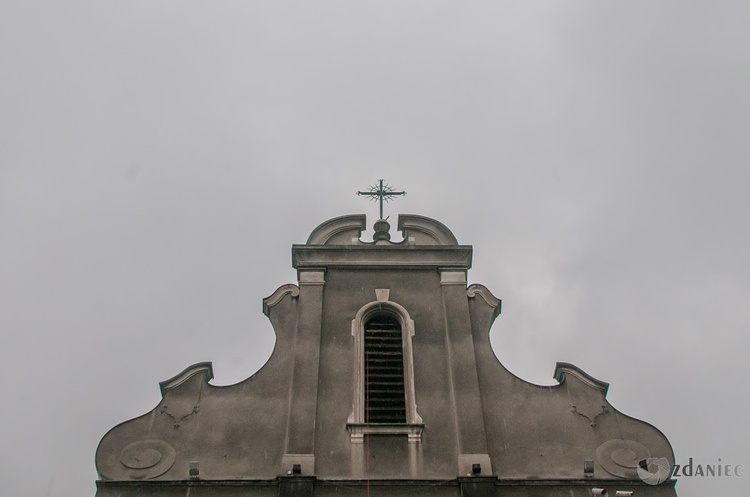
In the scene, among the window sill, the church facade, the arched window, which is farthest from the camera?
the arched window

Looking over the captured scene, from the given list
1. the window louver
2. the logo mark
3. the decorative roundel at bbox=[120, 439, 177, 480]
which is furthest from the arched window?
the logo mark

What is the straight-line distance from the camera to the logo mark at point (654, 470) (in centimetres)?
1509

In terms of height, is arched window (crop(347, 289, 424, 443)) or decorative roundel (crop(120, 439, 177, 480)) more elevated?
arched window (crop(347, 289, 424, 443))

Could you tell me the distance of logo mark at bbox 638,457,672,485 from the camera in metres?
15.1

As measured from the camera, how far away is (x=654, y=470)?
15266 mm

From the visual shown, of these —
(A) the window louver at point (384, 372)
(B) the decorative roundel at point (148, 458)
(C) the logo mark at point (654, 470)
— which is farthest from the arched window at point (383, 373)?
(C) the logo mark at point (654, 470)

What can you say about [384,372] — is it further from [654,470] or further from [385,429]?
[654,470]

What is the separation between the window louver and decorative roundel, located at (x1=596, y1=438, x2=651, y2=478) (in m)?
3.72

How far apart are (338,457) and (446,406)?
2340 millimetres

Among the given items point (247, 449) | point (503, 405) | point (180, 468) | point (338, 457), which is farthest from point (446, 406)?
point (180, 468)

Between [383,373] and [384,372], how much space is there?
0.04 m

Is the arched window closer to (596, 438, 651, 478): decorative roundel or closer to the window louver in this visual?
the window louver

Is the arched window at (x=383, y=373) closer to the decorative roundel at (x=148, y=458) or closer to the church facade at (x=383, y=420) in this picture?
the church facade at (x=383, y=420)

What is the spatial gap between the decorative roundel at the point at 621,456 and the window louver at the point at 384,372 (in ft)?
12.2
